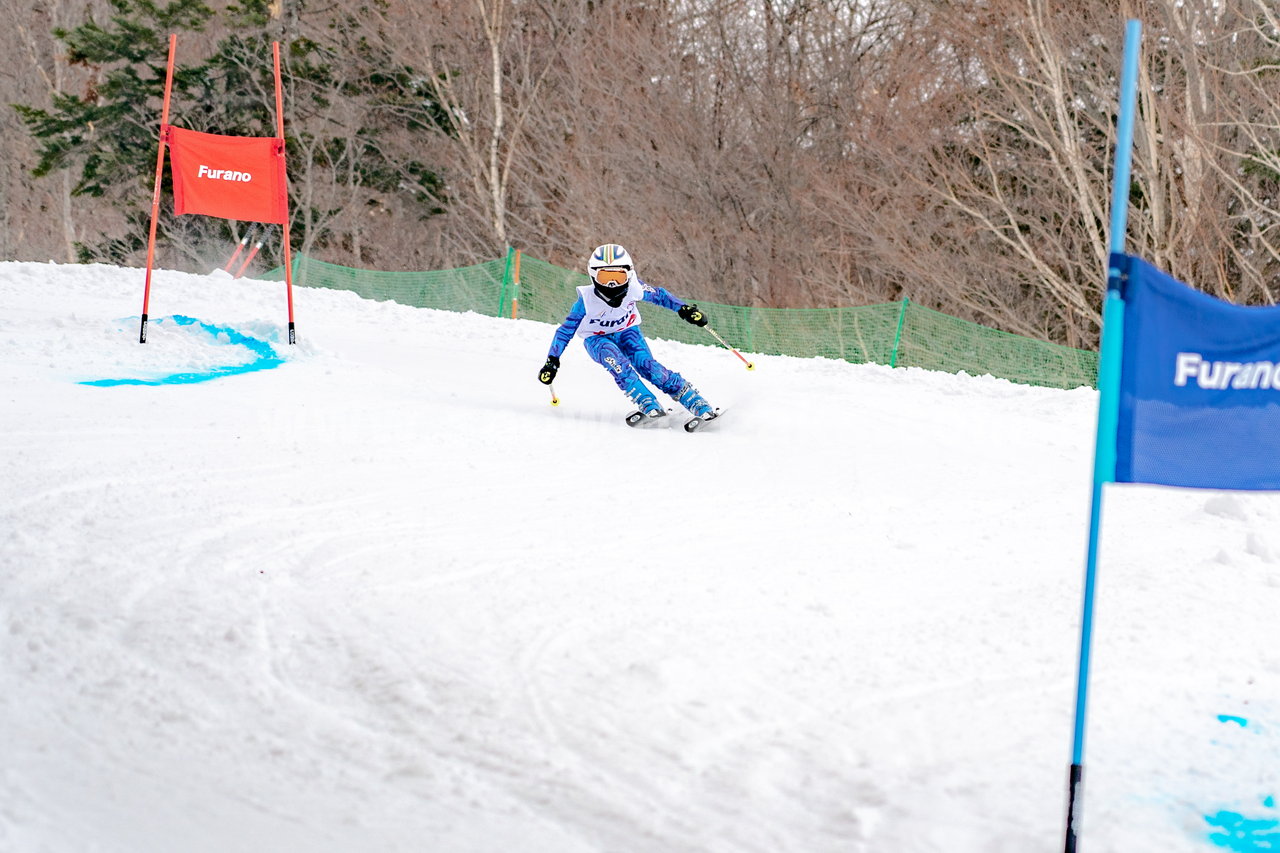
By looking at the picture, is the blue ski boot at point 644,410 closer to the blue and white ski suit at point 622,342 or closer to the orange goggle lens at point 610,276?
the blue and white ski suit at point 622,342

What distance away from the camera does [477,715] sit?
3488 millimetres

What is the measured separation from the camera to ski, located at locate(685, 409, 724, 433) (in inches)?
359

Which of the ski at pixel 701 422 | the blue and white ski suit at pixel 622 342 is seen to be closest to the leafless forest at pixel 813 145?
the ski at pixel 701 422

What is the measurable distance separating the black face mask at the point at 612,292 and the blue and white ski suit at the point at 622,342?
3 centimetres

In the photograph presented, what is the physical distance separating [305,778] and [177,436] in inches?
190

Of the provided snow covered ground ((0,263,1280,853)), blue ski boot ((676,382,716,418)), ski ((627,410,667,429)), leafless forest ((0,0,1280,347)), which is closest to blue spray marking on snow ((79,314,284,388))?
snow covered ground ((0,263,1280,853))

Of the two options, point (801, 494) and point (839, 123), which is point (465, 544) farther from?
point (839, 123)

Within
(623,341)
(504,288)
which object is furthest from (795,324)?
(623,341)

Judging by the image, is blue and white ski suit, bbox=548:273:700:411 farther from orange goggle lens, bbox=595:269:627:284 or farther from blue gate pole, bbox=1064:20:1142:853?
blue gate pole, bbox=1064:20:1142:853

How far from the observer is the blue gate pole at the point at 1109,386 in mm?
2801

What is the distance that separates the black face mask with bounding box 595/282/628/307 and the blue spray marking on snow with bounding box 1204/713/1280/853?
660cm

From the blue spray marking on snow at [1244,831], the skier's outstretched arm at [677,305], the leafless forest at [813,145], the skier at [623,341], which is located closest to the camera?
the blue spray marking on snow at [1244,831]

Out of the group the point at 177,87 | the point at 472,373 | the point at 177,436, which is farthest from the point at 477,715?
the point at 177,87

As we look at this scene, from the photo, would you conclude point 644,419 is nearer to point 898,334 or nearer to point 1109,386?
point 1109,386
